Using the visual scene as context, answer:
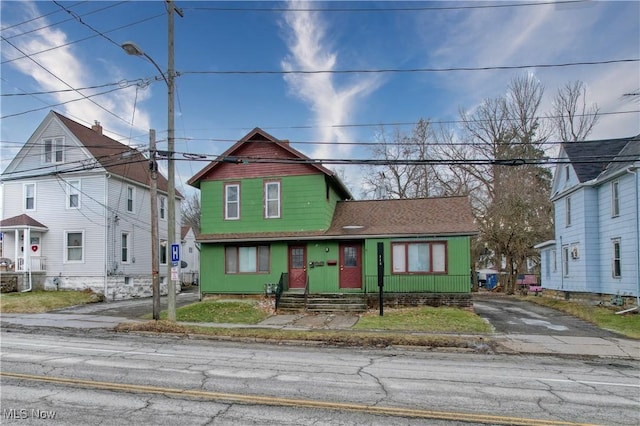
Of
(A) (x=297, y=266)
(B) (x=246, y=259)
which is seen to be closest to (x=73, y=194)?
(B) (x=246, y=259)

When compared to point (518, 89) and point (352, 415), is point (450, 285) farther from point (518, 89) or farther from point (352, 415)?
point (518, 89)

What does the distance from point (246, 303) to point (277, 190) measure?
5437 millimetres

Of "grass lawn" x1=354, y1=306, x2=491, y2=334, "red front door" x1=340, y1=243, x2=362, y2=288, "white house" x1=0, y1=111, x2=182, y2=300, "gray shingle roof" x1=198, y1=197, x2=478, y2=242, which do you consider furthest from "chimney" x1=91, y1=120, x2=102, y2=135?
"grass lawn" x1=354, y1=306, x2=491, y2=334

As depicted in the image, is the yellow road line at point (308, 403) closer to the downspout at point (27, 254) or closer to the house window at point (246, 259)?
the house window at point (246, 259)

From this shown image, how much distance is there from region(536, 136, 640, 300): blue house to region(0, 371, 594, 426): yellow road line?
1336 cm

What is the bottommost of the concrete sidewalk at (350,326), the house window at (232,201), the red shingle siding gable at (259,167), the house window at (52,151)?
the concrete sidewalk at (350,326)

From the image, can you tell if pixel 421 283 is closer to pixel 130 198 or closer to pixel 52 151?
pixel 130 198

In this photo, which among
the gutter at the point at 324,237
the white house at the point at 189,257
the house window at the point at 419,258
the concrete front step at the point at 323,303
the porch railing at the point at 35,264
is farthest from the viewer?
the white house at the point at 189,257

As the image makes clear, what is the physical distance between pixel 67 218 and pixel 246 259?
1172cm

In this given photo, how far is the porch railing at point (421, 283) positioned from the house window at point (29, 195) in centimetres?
2024

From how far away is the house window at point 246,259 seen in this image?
2123 cm

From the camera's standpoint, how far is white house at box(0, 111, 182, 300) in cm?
2480

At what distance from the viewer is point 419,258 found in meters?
19.6

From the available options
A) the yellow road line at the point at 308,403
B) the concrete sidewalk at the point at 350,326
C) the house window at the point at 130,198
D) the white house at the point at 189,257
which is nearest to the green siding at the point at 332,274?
the concrete sidewalk at the point at 350,326
